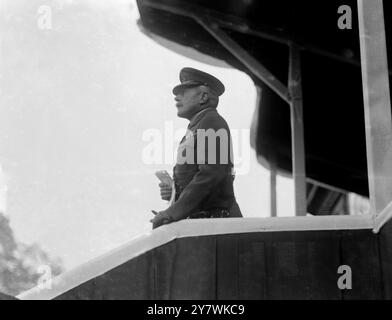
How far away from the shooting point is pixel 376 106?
146 inches

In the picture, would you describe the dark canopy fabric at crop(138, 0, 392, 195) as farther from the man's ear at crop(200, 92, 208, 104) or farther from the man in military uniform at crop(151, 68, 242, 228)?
the man in military uniform at crop(151, 68, 242, 228)

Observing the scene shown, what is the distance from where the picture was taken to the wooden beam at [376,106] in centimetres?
361

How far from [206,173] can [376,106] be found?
793 mm

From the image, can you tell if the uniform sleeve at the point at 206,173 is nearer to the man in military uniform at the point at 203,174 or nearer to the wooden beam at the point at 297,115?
the man in military uniform at the point at 203,174

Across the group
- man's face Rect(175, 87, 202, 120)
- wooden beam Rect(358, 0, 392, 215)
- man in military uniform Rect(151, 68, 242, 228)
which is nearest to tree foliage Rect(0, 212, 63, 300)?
man in military uniform Rect(151, 68, 242, 228)

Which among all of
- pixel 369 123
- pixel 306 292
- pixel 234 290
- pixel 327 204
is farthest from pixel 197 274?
pixel 327 204

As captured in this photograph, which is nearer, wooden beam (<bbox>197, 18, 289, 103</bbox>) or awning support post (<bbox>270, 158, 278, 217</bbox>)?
awning support post (<bbox>270, 158, 278, 217</bbox>)

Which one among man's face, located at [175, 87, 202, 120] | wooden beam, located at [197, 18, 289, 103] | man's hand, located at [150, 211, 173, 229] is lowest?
man's hand, located at [150, 211, 173, 229]

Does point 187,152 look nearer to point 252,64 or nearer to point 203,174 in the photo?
point 203,174

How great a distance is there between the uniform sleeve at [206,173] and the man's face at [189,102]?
155 millimetres

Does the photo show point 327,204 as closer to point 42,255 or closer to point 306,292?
point 42,255

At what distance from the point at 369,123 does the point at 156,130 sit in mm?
1498

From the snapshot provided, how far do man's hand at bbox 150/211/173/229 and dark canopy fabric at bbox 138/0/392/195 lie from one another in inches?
117

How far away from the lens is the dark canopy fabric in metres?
7.03
